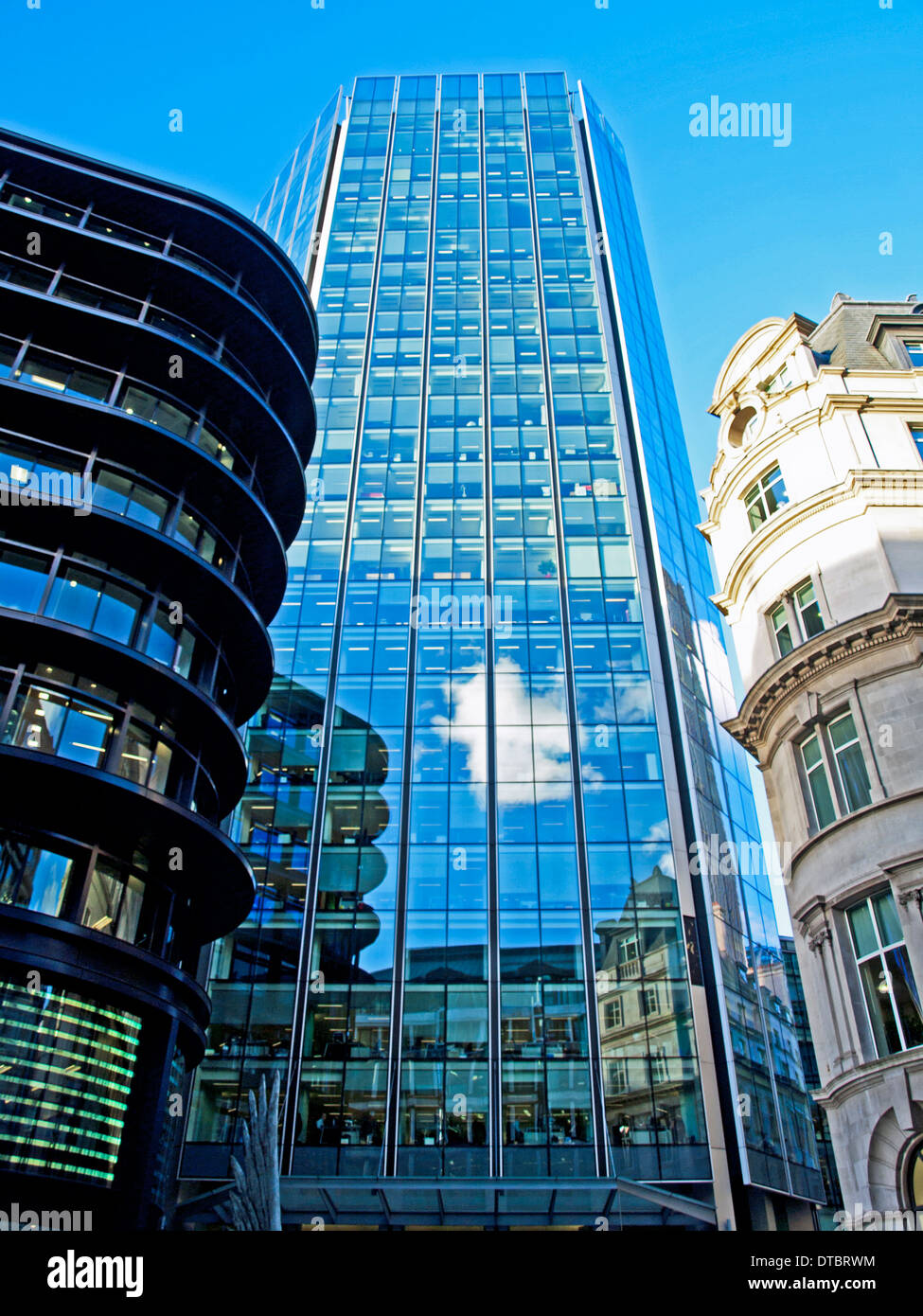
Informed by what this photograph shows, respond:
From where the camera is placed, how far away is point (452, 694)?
39812mm

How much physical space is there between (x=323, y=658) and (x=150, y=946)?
71.6ft

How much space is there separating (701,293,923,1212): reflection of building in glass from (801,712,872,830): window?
45 millimetres

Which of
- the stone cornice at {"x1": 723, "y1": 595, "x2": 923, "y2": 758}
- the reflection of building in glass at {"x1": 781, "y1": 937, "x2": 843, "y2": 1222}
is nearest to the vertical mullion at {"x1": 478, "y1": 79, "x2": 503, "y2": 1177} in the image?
the stone cornice at {"x1": 723, "y1": 595, "x2": 923, "y2": 758}

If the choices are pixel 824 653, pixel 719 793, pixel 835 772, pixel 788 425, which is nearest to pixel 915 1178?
pixel 835 772

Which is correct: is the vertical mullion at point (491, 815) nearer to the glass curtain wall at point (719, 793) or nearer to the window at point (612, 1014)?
the window at point (612, 1014)

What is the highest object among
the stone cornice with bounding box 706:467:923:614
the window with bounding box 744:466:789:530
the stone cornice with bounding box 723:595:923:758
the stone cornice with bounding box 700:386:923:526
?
the stone cornice with bounding box 700:386:923:526

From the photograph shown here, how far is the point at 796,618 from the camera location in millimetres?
25047

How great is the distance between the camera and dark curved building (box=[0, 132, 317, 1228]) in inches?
684

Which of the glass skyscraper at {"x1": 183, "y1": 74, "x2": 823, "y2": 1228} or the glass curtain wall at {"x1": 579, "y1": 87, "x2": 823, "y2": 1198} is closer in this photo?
the glass skyscraper at {"x1": 183, "y1": 74, "x2": 823, "y2": 1228}

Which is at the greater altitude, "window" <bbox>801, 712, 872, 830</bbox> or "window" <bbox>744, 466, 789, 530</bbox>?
"window" <bbox>744, 466, 789, 530</bbox>

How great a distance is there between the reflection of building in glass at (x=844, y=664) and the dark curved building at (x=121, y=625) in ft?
44.8

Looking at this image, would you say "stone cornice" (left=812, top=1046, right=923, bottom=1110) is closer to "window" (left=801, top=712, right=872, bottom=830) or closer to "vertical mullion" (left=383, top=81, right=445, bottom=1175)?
"window" (left=801, top=712, right=872, bottom=830)
